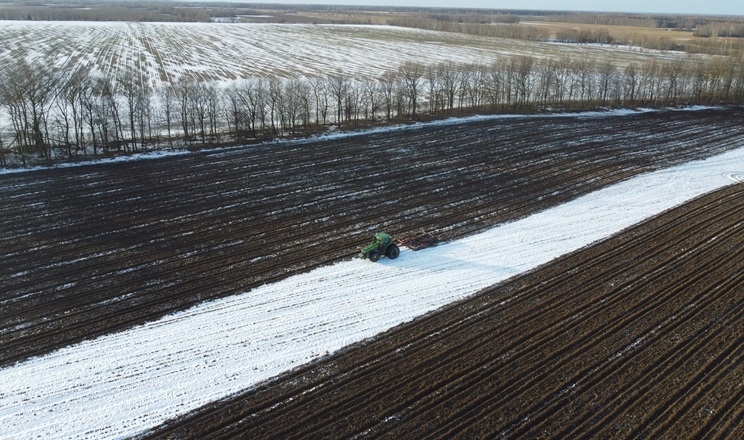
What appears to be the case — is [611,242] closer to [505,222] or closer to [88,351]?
[505,222]

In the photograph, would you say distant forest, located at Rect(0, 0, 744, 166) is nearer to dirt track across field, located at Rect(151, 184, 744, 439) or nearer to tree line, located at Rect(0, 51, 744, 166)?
tree line, located at Rect(0, 51, 744, 166)

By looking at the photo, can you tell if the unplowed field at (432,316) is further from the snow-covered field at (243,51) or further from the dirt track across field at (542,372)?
the snow-covered field at (243,51)

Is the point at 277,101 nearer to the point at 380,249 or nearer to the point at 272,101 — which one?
the point at 272,101

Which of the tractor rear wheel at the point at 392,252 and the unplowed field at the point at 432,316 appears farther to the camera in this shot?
the tractor rear wheel at the point at 392,252

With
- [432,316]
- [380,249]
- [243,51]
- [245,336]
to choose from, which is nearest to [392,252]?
[380,249]

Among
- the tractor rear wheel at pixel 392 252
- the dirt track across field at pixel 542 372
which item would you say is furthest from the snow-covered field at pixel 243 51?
the dirt track across field at pixel 542 372
